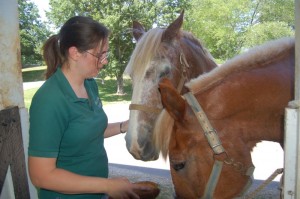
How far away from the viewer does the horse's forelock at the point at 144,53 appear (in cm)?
297

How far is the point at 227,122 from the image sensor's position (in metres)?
1.76

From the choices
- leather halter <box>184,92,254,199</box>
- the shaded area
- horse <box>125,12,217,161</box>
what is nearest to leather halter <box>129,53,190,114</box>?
horse <box>125,12,217,161</box>

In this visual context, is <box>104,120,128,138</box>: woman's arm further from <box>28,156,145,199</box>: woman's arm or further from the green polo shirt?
<box>28,156,145,199</box>: woman's arm

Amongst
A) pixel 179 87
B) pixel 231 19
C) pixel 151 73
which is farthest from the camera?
pixel 231 19

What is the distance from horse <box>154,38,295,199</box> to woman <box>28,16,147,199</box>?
15.0 inches

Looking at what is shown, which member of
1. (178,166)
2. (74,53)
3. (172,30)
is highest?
(172,30)

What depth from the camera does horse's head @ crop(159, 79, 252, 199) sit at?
1708mm

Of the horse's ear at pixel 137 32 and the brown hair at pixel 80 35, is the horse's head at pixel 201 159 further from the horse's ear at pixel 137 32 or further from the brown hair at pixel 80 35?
the horse's ear at pixel 137 32

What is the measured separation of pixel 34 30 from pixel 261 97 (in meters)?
36.8

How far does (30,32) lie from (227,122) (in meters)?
37.9

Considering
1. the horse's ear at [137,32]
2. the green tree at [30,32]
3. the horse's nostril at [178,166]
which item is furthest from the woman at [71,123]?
the green tree at [30,32]

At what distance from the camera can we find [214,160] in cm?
170

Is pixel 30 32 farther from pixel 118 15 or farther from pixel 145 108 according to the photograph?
pixel 145 108

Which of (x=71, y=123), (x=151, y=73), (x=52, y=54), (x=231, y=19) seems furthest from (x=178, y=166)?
(x=231, y=19)
